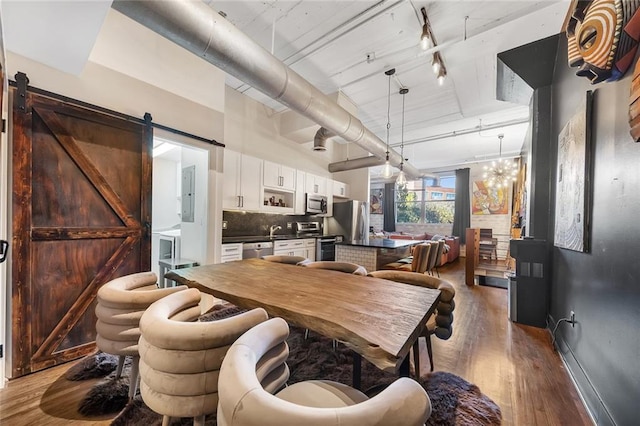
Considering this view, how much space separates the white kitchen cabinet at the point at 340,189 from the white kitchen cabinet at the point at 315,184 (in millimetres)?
429

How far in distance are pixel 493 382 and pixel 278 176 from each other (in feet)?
14.2

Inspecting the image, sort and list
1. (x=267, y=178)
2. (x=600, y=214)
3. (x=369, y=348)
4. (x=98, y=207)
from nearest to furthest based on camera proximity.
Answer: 1. (x=369, y=348)
2. (x=600, y=214)
3. (x=98, y=207)
4. (x=267, y=178)

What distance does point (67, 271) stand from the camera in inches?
89.4

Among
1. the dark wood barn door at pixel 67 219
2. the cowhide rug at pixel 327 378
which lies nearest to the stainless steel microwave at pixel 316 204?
the dark wood barn door at pixel 67 219

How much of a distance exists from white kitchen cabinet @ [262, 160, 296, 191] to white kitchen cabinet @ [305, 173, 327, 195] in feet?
1.51

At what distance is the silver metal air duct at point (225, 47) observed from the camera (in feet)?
5.76

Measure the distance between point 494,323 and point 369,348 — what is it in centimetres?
295

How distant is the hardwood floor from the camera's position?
1598 mm

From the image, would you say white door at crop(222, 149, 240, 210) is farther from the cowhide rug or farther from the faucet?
the cowhide rug

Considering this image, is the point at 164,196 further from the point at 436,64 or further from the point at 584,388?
the point at 584,388

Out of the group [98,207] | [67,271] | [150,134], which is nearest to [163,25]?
[150,134]

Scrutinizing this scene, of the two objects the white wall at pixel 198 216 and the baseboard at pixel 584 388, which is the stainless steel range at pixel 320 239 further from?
the baseboard at pixel 584 388

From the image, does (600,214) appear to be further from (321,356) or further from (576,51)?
(321,356)

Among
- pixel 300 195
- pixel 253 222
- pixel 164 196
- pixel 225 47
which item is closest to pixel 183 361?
pixel 225 47
